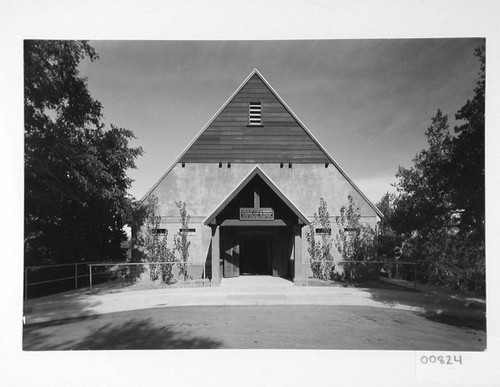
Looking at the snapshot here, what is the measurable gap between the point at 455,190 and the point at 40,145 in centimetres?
1154

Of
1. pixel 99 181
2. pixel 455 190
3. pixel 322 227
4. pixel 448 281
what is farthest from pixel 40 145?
A: pixel 448 281

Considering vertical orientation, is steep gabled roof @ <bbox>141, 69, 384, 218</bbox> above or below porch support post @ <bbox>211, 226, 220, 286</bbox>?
above

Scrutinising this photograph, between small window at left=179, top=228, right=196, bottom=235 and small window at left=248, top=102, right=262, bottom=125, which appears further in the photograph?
small window at left=248, top=102, right=262, bottom=125

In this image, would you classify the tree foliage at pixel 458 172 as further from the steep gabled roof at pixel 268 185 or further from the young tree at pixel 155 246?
the young tree at pixel 155 246

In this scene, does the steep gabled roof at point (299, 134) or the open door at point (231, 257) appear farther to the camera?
the steep gabled roof at point (299, 134)

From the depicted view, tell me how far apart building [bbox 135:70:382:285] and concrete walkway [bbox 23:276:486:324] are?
8.25ft

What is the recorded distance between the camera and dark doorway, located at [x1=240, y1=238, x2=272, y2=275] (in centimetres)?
1090

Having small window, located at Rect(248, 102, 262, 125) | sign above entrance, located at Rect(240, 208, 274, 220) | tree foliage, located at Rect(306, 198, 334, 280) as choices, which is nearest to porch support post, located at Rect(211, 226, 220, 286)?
sign above entrance, located at Rect(240, 208, 274, 220)

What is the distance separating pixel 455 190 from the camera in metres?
7.11

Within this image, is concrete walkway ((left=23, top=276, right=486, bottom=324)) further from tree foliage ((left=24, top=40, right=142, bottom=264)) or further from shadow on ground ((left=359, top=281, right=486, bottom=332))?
tree foliage ((left=24, top=40, right=142, bottom=264))

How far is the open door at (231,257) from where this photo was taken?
33.4 ft

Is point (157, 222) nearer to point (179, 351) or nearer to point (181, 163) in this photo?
point (181, 163)
